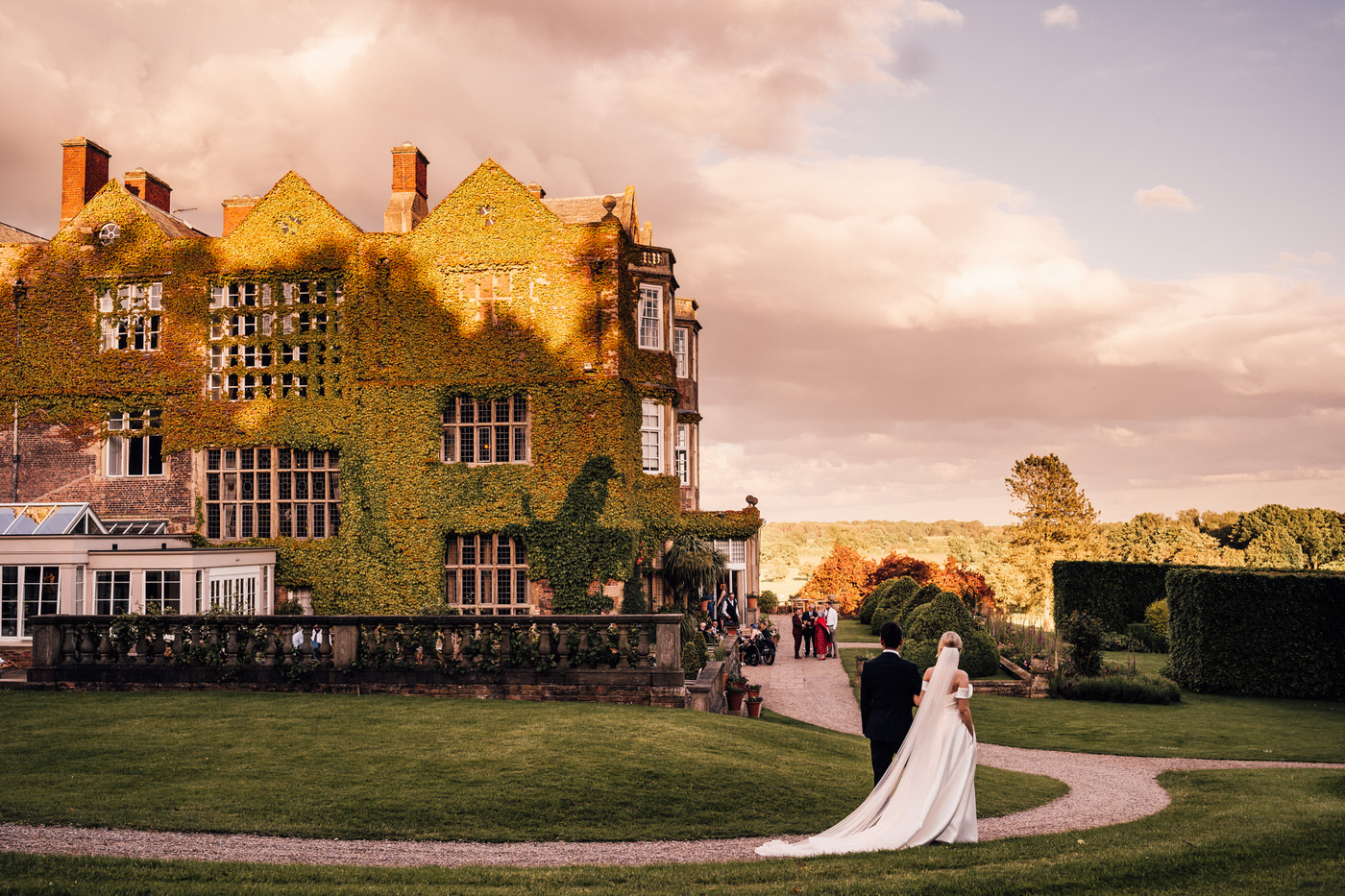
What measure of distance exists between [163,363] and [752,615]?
87.7ft

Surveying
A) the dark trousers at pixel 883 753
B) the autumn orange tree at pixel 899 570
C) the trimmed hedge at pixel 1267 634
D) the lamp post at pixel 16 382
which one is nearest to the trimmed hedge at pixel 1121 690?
the trimmed hedge at pixel 1267 634

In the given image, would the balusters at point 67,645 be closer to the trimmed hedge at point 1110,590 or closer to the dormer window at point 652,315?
the dormer window at point 652,315

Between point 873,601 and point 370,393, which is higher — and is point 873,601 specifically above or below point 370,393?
below

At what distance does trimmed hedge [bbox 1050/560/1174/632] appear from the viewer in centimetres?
3978

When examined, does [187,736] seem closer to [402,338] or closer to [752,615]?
[402,338]

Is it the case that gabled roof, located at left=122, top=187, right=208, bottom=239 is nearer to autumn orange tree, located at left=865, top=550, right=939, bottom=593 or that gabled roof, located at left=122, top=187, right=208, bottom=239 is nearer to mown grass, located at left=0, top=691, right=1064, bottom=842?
mown grass, located at left=0, top=691, right=1064, bottom=842

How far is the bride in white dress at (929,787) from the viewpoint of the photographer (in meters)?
9.12

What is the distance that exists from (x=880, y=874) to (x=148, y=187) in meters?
35.2

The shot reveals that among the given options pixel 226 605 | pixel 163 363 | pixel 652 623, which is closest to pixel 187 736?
pixel 652 623

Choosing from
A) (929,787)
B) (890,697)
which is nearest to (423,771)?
(890,697)

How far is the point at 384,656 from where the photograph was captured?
18.0 m

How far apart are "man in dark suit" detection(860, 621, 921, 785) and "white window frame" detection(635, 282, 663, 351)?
71.8 ft

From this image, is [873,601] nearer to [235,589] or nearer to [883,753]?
[235,589]

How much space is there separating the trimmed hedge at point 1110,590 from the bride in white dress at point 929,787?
33.2 m
